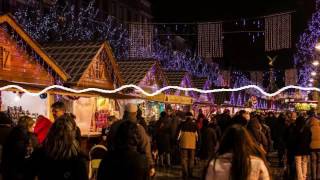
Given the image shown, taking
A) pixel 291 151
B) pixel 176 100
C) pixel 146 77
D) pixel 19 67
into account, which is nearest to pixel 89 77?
pixel 19 67

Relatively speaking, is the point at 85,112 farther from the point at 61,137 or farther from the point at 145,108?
the point at 61,137

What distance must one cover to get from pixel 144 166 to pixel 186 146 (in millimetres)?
9700

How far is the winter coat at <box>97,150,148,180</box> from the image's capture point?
5262mm

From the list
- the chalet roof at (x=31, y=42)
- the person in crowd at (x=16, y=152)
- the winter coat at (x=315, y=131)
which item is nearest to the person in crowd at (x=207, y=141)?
the winter coat at (x=315, y=131)

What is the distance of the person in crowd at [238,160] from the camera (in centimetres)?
429

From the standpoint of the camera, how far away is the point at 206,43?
22156 mm

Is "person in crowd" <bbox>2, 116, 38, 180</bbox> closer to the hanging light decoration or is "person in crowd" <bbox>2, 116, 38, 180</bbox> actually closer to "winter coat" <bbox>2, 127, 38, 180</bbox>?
"winter coat" <bbox>2, 127, 38, 180</bbox>

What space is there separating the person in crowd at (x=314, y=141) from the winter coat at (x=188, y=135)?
3.19 m

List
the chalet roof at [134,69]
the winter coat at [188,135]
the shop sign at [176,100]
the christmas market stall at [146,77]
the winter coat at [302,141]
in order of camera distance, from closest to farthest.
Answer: the winter coat at [302,141]
the winter coat at [188,135]
the christmas market stall at [146,77]
the chalet roof at [134,69]
the shop sign at [176,100]

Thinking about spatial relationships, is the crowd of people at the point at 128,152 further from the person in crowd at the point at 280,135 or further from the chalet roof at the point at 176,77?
the chalet roof at the point at 176,77

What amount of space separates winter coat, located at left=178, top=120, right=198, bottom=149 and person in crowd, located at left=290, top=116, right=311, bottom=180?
282cm

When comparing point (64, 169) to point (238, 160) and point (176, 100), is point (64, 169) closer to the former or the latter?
point (238, 160)

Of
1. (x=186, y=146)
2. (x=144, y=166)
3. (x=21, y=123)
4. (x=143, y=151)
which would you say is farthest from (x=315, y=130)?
(x=144, y=166)

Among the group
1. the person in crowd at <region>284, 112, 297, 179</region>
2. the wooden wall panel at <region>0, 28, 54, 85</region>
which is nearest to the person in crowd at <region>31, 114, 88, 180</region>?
the person in crowd at <region>284, 112, 297, 179</region>
